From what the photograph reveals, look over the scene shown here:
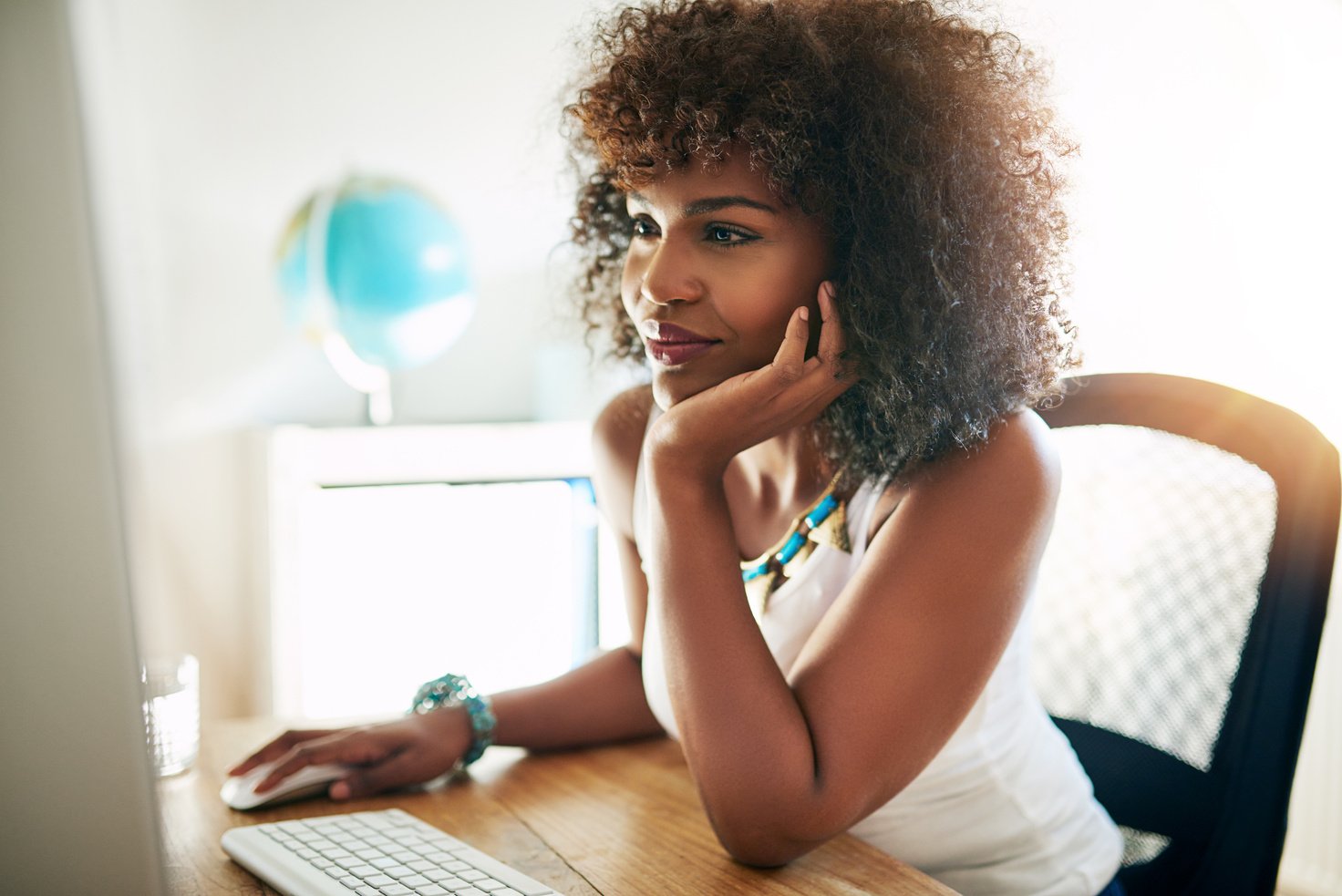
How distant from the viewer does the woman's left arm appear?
784 millimetres

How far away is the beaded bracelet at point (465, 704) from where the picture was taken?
3.28 feet

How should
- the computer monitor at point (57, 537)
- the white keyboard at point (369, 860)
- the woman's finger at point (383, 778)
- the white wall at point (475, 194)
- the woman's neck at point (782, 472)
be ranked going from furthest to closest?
the white wall at point (475, 194)
the woman's neck at point (782, 472)
the woman's finger at point (383, 778)
the white keyboard at point (369, 860)
the computer monitor at point (57, 537)

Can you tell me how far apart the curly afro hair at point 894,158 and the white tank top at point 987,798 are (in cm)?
13

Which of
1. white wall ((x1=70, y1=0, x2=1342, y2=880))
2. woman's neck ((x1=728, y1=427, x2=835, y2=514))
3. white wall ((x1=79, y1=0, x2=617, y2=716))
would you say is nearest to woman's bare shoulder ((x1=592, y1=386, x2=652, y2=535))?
Result: woman's neck ((x1=728, y1=427, x2=835, y2=514))

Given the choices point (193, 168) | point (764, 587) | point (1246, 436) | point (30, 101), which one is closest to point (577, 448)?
point (193, 168)

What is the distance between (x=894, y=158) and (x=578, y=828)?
1.89 feet

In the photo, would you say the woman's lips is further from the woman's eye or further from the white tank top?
the white tank top

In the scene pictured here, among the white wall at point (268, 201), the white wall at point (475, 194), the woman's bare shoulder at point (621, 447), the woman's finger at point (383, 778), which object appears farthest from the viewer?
the white wall at point (268, 201)

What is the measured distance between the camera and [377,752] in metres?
0.95

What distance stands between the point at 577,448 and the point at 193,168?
111 centimetres

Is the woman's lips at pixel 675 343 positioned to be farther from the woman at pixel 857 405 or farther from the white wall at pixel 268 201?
the white wall at pixel 268 201

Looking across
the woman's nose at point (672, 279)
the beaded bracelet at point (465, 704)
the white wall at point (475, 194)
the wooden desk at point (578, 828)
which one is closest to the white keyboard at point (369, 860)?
the wooden desk at point (578, 828)

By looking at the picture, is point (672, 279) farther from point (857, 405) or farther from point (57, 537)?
point (57, 537)

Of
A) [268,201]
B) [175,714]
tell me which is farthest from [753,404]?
[268,201]
